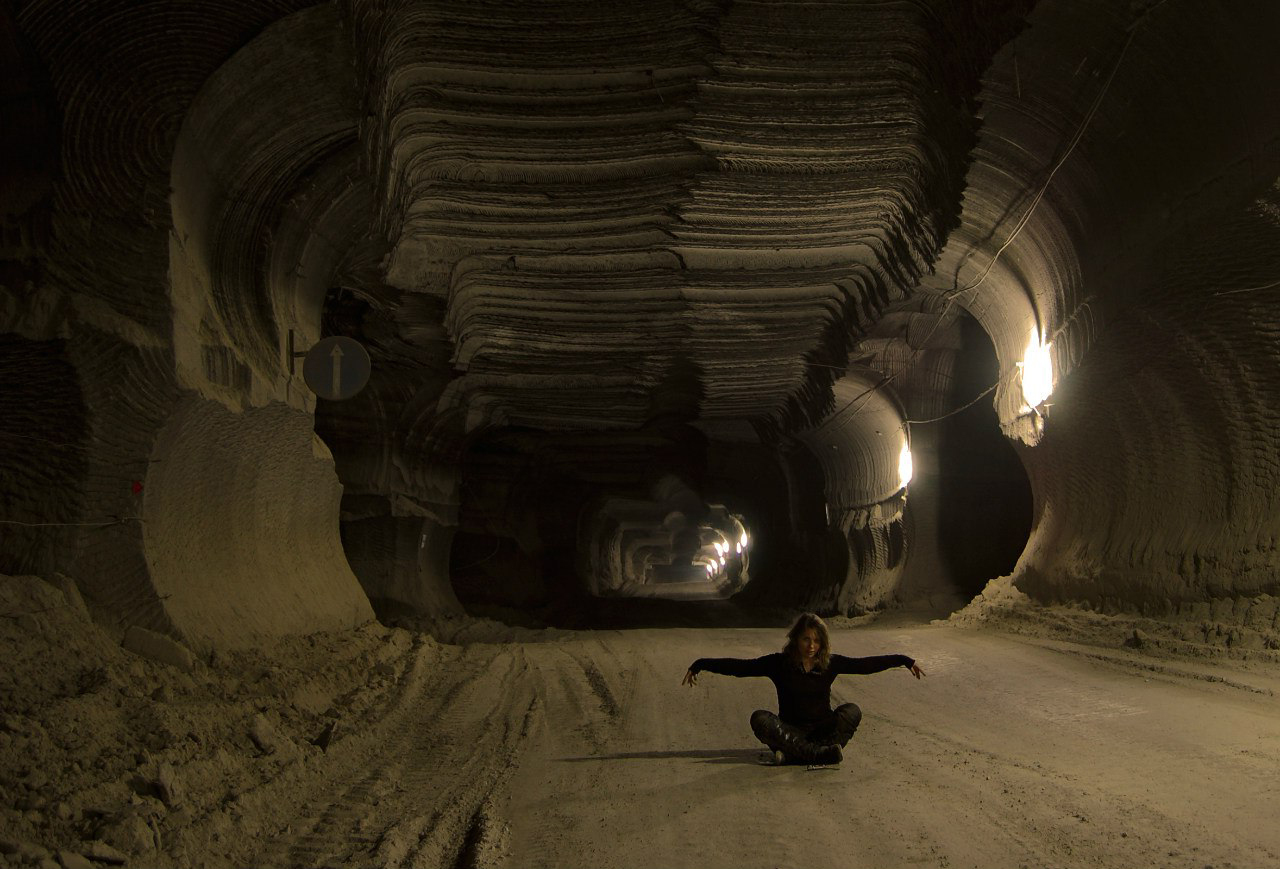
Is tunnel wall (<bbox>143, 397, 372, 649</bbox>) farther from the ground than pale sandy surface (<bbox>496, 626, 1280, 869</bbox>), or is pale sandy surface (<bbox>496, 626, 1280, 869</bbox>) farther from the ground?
tunnel wall (<bbox>143, 397, 372, 649</bbox>)

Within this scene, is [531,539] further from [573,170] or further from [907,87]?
[907,87]

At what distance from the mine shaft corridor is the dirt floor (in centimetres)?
2

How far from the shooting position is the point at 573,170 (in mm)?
7730

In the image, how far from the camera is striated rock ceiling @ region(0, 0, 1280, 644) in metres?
5.22

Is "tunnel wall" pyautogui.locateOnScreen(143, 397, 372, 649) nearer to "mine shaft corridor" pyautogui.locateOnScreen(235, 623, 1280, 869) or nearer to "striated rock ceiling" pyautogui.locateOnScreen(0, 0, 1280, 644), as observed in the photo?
"striated rock ceiling" pyautogui.locateOnScreen(0, 0, 1280, 644)

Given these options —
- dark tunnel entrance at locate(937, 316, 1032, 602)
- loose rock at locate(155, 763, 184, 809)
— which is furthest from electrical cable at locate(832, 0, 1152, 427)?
loose rock at locate(155, 763, 184, 809)

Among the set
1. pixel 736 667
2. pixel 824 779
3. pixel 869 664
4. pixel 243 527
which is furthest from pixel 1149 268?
pixel 243 527

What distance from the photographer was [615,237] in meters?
8.69

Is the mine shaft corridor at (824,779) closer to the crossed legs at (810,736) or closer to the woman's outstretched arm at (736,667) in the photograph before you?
the crossed legs at (810,736)

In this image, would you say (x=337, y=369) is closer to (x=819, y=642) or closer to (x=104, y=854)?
(x=819, y=642)

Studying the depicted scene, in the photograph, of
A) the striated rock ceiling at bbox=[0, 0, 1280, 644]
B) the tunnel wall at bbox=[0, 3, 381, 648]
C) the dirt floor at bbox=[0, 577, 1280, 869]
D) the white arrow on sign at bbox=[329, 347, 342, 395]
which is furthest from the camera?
the white arrow on sign at bbox=[329, 347, 342, 395]

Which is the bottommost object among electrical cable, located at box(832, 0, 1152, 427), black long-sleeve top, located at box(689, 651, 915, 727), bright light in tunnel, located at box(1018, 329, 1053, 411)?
black long-sleeve top, located at box(689, 651, 915, 727)

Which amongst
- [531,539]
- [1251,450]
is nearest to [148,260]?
[1251,450]

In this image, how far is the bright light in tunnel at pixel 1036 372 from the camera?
8.72 m
